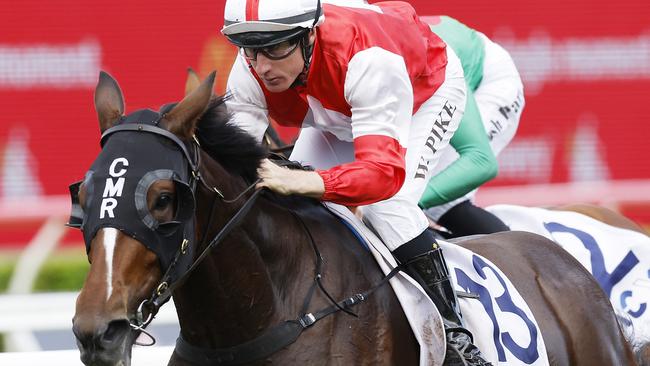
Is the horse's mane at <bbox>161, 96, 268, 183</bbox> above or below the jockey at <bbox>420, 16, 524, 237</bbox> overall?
above

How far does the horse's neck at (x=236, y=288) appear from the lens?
2920mm

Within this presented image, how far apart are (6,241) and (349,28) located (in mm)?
5581

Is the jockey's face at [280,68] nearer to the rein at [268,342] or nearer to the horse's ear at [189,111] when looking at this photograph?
the horse's ear at [189,111]

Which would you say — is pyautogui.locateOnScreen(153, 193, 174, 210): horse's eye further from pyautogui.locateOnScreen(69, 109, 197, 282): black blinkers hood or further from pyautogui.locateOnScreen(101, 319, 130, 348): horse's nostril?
pyautogui.locateOnScreen(101, 319, 130, 348): horse's nostril

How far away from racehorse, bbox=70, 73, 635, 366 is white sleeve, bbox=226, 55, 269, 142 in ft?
1.21

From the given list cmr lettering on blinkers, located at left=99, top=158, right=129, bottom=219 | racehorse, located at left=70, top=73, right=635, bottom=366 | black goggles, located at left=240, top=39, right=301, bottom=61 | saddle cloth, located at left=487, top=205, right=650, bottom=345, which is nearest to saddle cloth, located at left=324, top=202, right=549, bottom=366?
racehorse, located at left=70, top=73, right=635, bottom=366

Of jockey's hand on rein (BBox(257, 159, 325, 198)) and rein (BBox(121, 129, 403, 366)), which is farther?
jockey's hand on rein (BBox(257, 159, 325, 198))

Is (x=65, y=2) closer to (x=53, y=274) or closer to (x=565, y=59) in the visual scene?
(x=53, y=274)

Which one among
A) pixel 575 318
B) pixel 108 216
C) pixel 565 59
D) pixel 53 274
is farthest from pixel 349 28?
pixel 565 59

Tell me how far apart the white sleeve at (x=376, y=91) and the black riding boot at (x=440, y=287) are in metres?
0.33

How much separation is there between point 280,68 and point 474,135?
169cm

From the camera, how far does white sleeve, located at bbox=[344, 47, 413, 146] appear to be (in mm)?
3139

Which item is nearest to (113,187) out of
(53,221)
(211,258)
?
(211,258)

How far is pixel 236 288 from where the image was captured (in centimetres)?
295
